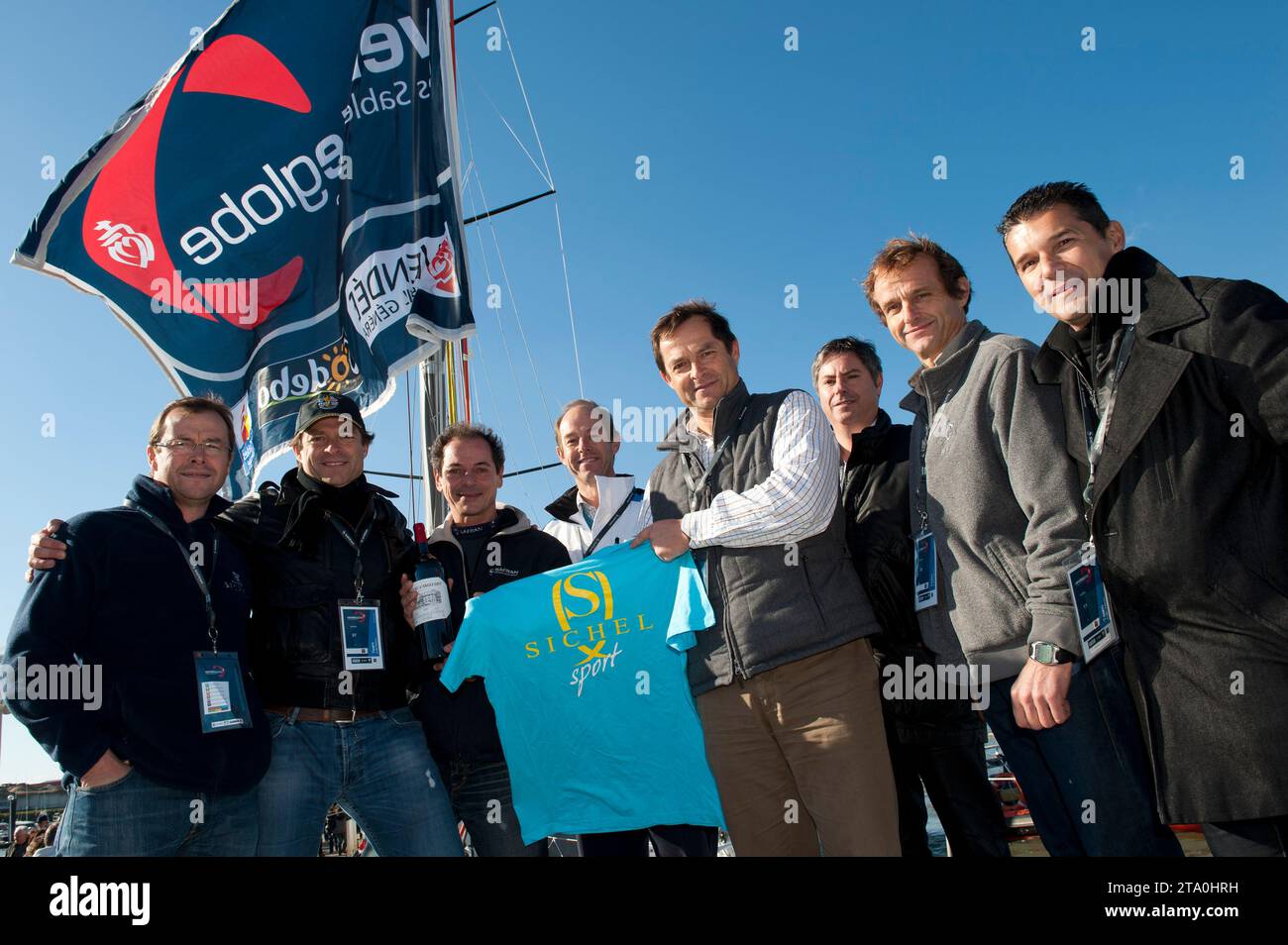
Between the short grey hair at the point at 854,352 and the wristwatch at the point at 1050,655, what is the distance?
6.39 ft

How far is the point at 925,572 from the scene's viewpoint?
10.00ft

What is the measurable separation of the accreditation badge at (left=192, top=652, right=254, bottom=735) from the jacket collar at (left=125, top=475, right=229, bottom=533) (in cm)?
55

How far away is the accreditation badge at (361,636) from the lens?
344cm

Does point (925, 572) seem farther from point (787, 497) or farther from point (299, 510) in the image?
point (299, 510)

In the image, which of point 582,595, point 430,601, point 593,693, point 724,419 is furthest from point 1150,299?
point 430,601

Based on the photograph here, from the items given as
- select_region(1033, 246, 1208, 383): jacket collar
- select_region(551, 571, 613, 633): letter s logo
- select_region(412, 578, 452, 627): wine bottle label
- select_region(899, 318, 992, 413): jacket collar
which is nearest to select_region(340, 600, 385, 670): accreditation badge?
select_region(412, 578, 452, 627): wine bottle label

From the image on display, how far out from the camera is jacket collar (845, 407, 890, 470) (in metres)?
3.64

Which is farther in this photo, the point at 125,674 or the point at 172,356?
the point at 172,356

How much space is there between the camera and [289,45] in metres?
7.80

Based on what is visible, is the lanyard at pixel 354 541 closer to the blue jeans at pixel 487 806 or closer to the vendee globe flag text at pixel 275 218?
the blue jeans at pixel 487 806

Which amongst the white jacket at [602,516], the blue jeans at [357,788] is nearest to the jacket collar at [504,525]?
the white jacket at [602,516]

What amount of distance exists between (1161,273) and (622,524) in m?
2.67

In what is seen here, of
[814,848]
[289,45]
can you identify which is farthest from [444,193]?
[814,848]
